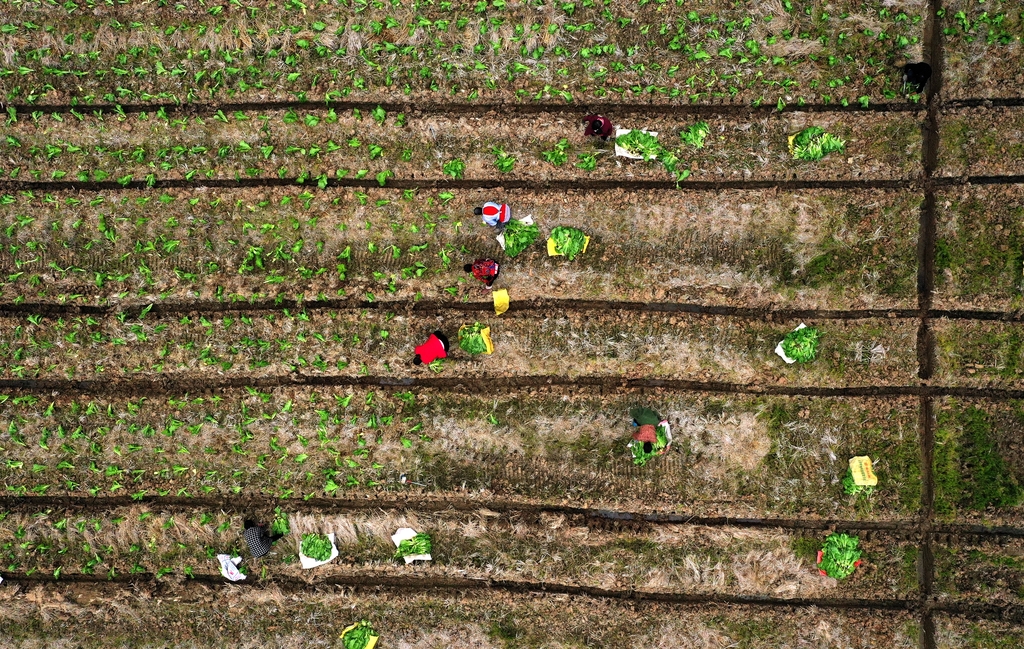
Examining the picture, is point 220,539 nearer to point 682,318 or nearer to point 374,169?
point 374,169

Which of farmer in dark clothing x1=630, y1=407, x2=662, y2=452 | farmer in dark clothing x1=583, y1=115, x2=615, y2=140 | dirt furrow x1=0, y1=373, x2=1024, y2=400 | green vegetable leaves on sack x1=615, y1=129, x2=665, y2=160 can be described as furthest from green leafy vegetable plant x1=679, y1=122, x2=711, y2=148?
farmer in dark clothing x1=630, y1=407, x2=662, y2=452

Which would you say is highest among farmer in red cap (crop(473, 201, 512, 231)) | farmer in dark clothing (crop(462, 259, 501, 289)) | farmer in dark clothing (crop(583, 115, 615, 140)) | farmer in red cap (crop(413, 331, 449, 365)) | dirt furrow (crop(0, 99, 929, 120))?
dirt furrow (crop(0, 99, 929, 120))

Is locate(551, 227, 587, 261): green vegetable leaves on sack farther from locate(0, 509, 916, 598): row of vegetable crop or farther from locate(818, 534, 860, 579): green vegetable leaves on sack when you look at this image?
locate(818, 534, 860, 579): green vegetable leaves on sack

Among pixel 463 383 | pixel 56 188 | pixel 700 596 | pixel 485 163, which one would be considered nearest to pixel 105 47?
pixel 56 188

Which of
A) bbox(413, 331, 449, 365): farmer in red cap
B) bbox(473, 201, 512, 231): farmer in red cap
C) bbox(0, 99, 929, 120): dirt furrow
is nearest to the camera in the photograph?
bbox(473, 201, 512, 231): farmer in red cap

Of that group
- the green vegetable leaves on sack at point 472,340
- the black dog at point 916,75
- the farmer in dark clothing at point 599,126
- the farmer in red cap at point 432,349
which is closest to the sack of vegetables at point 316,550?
the farmer in red cap at point 432,349

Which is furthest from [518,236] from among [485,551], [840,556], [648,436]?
[840,556]

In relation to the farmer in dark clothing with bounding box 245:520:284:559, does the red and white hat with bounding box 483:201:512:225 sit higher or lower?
higher
